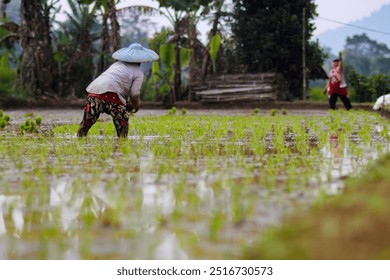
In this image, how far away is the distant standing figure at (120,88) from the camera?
23.0 feet

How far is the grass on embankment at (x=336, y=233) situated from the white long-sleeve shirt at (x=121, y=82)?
4382 mm

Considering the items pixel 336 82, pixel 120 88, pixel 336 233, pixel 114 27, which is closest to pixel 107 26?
pixel 114 27

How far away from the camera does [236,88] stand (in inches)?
777

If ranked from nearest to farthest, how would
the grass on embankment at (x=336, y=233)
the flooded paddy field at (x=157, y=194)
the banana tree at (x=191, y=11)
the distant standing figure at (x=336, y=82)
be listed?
the grass on embankment at (x=336, y=233) → the flooded paddy field at (x=157, y=194) → the distant standing figure at (x=336, y=82) → the banana tree at (x=191, y=11)

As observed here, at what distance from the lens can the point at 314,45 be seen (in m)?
20.8

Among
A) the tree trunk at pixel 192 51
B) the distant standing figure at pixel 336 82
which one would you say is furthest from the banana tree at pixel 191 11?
the distant standing figure at pixel 336 82

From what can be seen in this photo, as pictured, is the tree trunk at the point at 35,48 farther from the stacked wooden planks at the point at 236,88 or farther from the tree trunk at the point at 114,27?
the stacked wooden planks at the point at 236,88

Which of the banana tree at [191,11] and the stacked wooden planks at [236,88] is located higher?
the banana tree at [191,11]

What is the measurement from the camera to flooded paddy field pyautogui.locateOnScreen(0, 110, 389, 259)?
248cm

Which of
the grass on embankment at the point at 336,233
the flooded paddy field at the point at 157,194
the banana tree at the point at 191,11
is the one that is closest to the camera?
the grass on embankment at the point at 336,233

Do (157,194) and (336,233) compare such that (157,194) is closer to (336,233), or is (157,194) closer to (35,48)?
(336,233)

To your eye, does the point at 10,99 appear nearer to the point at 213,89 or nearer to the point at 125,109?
the point at 213,89

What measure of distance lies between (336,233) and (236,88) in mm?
17686

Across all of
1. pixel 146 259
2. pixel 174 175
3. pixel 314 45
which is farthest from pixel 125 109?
pixel 314 45
